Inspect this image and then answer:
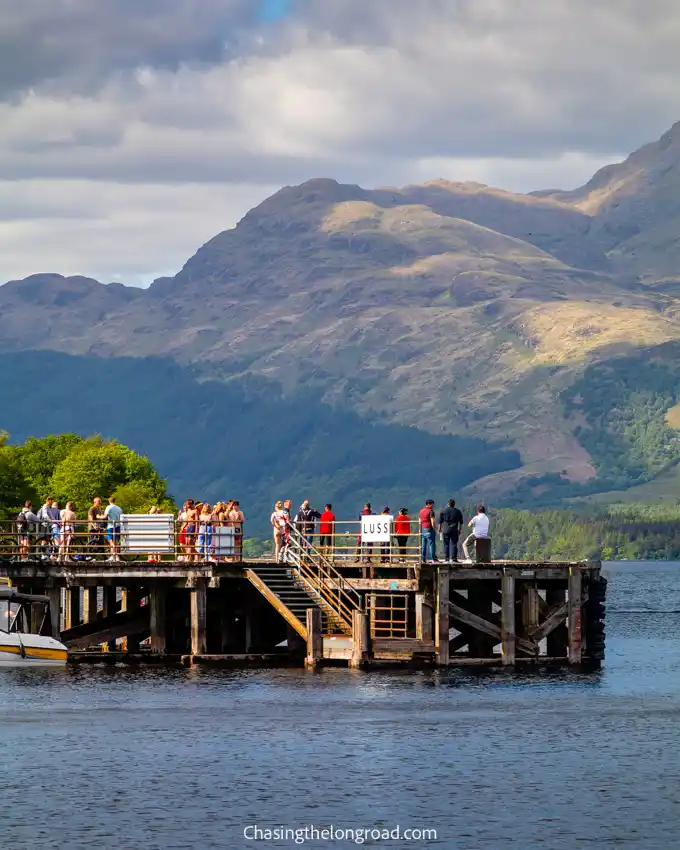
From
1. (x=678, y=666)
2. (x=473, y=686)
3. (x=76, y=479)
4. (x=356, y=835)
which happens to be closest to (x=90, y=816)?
(x=356, y=835)

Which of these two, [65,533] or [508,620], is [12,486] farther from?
[508,620]

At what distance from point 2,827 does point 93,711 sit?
19658 mm

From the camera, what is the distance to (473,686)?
7550cm

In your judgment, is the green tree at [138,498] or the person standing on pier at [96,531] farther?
the green tree at [138,498]

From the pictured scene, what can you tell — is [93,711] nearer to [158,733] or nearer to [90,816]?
[158,733]

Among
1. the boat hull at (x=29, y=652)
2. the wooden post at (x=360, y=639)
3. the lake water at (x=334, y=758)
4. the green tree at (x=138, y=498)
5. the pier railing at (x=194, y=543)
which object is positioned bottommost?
the lake water at (x=334, y=758)

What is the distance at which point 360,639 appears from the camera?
7469 centimetres

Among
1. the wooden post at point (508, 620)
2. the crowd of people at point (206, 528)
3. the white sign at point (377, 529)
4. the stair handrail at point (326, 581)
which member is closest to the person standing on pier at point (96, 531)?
the crowd of people at point (206, 528)

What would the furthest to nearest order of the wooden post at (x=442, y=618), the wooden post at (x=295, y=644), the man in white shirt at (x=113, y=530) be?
the wooden post at (x=295, y=644), the man in white shirt at (x=113, y=530), the wooden post at (x=442, y=618)

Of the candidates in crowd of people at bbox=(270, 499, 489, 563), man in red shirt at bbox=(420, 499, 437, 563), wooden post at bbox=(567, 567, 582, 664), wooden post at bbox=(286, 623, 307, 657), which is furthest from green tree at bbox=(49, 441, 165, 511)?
wooden post at bbox=(567, 567, 582, 664)

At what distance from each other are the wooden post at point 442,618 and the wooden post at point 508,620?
2.55 m

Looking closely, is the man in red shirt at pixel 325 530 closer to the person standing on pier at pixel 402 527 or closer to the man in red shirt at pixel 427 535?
the person standing on pier at pixel 402 527

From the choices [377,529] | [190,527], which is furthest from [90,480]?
[377,529]

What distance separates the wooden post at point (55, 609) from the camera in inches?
3179
